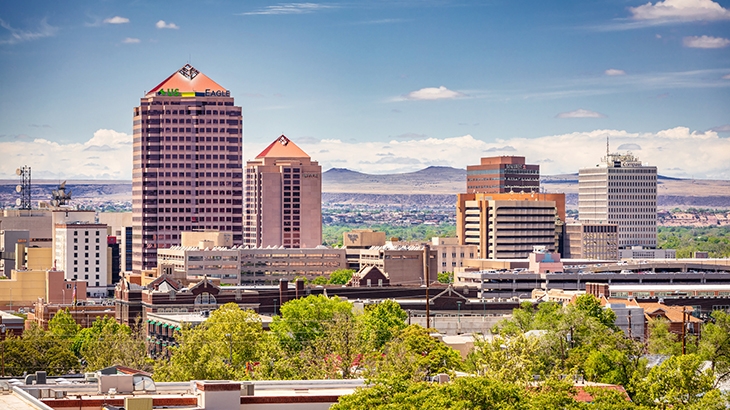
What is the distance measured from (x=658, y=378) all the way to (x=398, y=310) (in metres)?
83.5

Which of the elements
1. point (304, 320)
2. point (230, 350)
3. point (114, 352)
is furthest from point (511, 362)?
point (304, 320)

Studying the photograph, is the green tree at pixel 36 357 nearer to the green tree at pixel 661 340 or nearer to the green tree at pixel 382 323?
the green tree at pixel 382 323

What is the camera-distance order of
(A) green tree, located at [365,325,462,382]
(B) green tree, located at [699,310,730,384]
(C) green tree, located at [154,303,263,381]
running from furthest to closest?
(C) green tree, located at [154,303,263,381]
(B) green tree, located at [699,310,730,384]
(A) green tree, located at [365,325,462,382]

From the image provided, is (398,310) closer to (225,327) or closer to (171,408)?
(225,327)

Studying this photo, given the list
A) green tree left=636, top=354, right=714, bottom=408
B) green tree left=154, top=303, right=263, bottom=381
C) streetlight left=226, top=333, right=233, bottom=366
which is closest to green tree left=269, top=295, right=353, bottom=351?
green tree left=154, top=303, right=263, bottom=381

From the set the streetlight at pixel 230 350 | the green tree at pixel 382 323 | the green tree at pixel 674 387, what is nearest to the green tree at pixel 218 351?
the streetlight at pixel 230 350

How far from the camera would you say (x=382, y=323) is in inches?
6117

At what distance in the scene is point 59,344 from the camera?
522 feet

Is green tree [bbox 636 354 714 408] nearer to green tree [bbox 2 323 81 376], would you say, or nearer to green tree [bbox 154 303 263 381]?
green tree [bbox 154 303 263 381]

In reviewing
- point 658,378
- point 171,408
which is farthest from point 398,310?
point 171,408

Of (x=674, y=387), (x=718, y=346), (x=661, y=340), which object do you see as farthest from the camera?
(x=661, y=340)

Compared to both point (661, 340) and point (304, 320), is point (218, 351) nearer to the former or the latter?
point (304, 320)

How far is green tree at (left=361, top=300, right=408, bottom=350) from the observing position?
147375 mm

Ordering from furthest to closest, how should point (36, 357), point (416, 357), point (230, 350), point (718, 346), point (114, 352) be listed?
point (36, 357), point (114, 352), point (718, 346), point (230, 350), point (416, 357)
